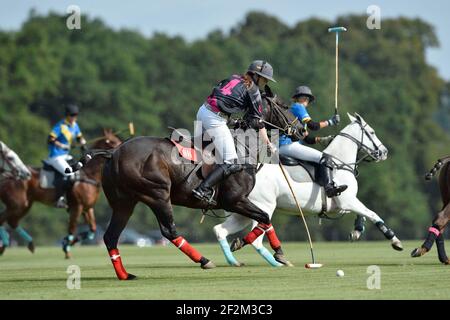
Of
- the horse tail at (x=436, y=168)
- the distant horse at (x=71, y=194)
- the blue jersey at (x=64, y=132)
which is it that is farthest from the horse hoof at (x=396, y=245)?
the blue jersey at (x=64, y=132)

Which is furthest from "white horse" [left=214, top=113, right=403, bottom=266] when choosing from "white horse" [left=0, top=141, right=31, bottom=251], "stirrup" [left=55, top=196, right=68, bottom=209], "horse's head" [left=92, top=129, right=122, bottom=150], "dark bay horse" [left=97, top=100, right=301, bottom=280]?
"white horse" [left=0, top=141, right=31, bottom=251]

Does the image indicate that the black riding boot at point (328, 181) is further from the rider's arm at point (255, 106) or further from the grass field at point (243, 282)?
the rider's arm at point (255, 106)

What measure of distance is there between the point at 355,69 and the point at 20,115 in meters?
26.9

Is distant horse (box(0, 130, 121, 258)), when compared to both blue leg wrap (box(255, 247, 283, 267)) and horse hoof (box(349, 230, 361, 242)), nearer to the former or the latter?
horse hoof (box(349, 230, 361, 242))

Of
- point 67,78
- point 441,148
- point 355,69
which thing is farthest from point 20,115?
point 441,148

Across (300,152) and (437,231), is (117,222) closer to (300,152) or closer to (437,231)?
(300,152)

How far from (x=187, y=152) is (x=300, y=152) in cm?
335

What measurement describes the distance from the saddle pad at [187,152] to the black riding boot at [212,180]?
12.9 inches

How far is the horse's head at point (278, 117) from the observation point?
1627 centimetres

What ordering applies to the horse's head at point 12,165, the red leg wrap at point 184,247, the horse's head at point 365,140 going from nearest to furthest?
the red leg wrap at point 184,247
the horse's head at point 365,140
the horse's head at point 12,165

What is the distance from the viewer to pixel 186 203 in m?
15.1

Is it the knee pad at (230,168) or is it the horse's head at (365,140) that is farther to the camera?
the horse's head at (365,140)

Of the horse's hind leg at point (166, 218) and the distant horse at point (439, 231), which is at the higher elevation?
the horse's hind leg at point (166, 218)
